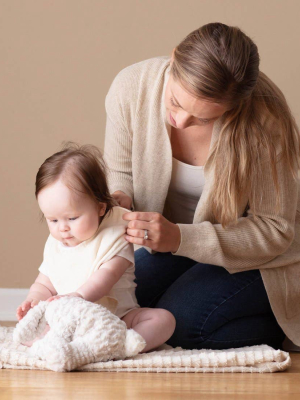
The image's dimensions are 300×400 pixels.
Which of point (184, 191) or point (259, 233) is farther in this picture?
point (184, 191)

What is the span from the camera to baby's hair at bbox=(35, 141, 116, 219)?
152 cm

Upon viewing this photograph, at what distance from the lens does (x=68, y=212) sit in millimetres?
1516

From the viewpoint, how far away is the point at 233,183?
5.56ft

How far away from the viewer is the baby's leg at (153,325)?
153cm

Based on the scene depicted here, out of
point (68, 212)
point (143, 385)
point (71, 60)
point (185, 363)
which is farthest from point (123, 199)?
point (71, 60)

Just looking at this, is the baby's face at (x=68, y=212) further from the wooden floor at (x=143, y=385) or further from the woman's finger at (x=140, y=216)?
the wooden floor at (x=143, y=385)

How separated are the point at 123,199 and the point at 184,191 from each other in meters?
0.22

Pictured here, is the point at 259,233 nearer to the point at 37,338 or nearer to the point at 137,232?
the point at 137,232

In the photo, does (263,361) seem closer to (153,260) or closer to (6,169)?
(153,260)

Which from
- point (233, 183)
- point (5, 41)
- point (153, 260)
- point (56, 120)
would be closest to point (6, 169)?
point (56, 120)

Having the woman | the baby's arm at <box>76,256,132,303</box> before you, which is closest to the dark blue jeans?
the woman

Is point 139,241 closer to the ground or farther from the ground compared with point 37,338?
farther from the ground

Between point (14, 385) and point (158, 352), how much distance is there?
406mm

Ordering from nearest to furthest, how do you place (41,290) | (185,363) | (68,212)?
(185,363)
(68,212)
(41,290)
